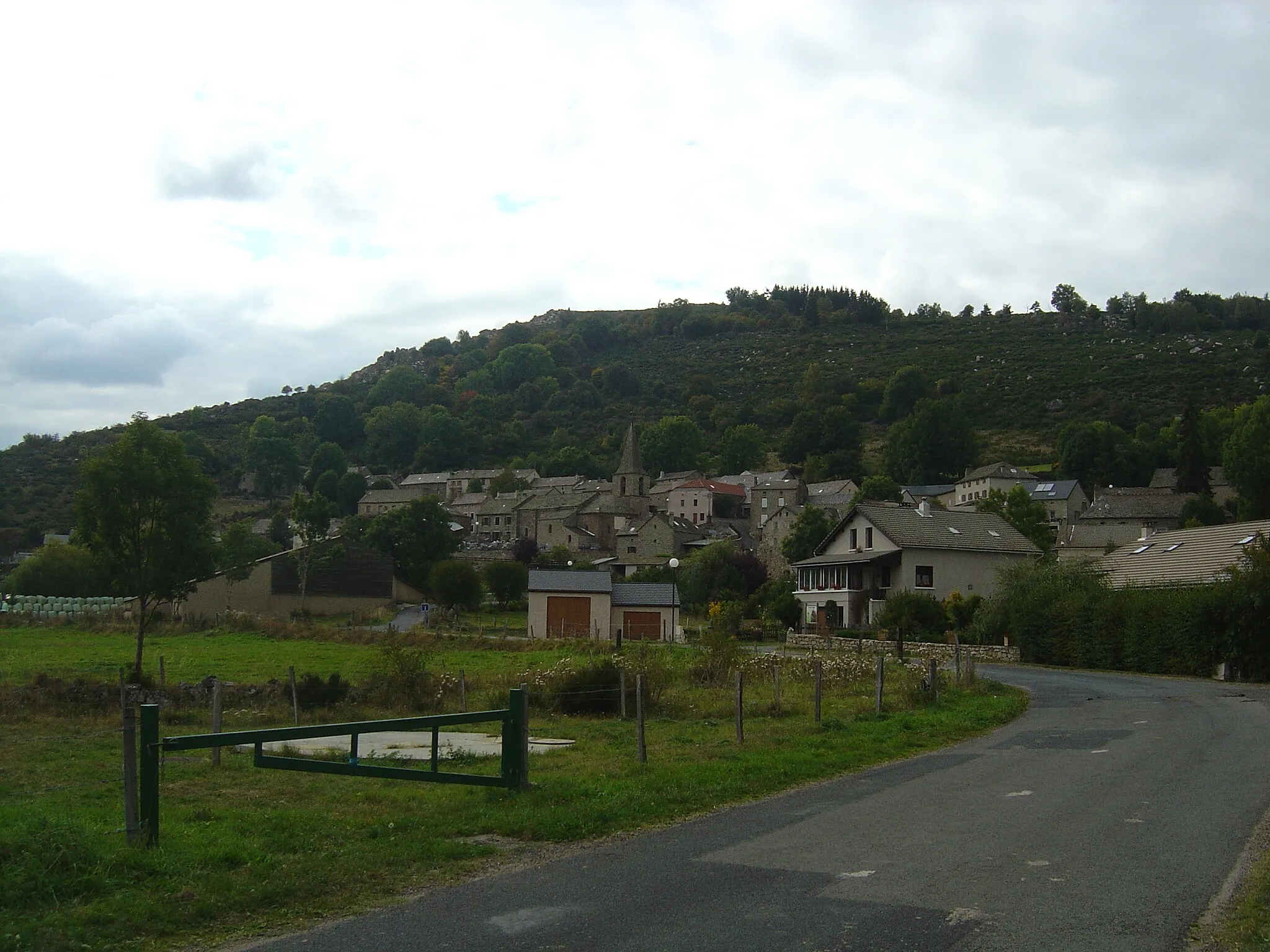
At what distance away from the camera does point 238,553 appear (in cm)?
8350

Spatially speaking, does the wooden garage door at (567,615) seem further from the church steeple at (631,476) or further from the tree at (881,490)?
the church steeple at (631,476)

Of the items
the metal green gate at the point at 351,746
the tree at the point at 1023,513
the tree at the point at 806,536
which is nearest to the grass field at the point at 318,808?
the metal green gate at the point at 351,746

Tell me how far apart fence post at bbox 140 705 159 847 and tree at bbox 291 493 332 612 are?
5954 centimetres

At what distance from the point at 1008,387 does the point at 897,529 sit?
98738 mm

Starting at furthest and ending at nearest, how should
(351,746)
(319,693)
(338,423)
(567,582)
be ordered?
(338,423), (567,582), (319,693), (351,746)

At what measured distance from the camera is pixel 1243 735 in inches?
746

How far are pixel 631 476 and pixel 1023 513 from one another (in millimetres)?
49147

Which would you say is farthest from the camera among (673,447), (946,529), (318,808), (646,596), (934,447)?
(673,447)

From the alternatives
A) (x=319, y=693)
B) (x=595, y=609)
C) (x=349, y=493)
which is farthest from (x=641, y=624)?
(x=349, y=493)

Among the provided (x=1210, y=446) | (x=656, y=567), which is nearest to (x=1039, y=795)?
(x=656, y=567)

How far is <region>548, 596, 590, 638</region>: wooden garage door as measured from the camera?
184 feet

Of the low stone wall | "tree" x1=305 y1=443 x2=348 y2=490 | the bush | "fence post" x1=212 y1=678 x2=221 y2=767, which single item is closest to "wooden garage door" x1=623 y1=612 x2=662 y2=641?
the low stone wall

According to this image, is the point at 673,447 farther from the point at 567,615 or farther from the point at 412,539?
the point at 567,615

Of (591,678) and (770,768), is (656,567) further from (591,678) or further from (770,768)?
(770,768)
